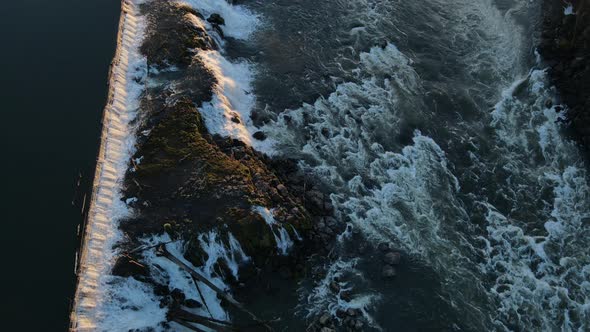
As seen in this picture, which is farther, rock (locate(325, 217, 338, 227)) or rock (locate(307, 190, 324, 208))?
rock (locate(307, 190, 324, 208))

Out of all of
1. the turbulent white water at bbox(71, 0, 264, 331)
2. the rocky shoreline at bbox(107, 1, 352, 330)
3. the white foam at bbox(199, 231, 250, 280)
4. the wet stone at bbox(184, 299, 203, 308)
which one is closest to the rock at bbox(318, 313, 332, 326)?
the rocky shoreline at bbox(107, 1, 352, 330)

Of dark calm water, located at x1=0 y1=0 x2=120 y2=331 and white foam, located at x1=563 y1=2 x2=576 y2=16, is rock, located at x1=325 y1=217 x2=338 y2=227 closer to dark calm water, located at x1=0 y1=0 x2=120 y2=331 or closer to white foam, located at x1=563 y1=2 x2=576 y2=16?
dark calm water, located at x1=0 y1=0 x2=120 y2=331

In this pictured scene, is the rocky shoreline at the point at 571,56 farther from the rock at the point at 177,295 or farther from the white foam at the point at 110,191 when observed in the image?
the white foam at the point at 110,191

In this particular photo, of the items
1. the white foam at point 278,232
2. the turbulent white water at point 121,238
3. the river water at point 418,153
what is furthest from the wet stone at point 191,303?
the white foam at point 278,232

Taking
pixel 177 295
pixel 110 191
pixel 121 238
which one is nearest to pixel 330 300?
pixel 177 295

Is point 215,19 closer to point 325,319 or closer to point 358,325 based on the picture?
point 325,319

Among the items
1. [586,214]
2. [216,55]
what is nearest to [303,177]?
[216,55]

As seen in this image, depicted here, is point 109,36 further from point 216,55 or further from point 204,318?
point 204,318
